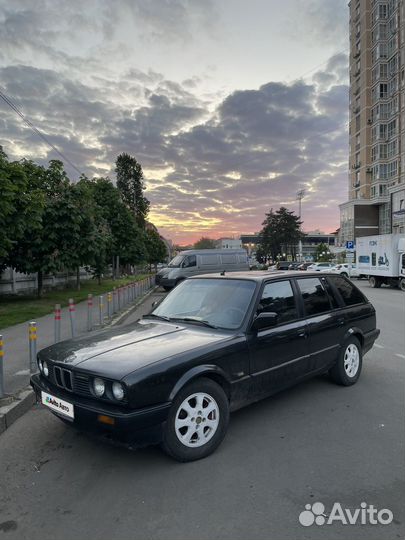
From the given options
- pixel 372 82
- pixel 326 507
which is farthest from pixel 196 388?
pixel 372 82

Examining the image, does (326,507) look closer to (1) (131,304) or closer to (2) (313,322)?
(2) (313,322)

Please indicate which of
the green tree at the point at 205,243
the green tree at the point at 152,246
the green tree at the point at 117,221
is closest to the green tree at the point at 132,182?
the green tree at the point at 152,246

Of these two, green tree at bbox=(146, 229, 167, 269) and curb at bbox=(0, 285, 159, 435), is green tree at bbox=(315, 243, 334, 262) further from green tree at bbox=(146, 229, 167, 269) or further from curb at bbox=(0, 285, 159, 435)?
curb at bbox=(0, 285, 159, 435)

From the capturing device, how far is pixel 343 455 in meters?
3.53

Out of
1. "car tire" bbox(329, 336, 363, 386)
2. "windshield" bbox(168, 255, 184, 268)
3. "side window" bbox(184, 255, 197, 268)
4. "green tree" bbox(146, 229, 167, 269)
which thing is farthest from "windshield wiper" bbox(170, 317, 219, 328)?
"green tree" bbox(146, 229, 167, 269)

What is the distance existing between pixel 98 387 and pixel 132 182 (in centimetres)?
5091

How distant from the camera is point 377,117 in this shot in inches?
2625

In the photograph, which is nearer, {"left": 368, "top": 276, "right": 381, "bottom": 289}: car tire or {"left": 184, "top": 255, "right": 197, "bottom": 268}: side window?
{"left": 184, "top": 255, "right": 197, "bottom": 268}: side window

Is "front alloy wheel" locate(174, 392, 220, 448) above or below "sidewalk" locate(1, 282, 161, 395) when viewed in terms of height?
above

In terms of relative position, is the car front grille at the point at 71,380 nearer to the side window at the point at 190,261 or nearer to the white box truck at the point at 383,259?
the side window at the point at 190,261

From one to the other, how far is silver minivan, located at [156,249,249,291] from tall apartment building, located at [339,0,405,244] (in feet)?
150

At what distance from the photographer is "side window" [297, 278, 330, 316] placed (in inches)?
196

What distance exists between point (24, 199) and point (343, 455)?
11317 mm

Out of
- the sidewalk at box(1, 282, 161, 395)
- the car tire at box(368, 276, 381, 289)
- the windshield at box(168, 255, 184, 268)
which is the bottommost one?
the car tire at box(368, 276, 381, 289)
